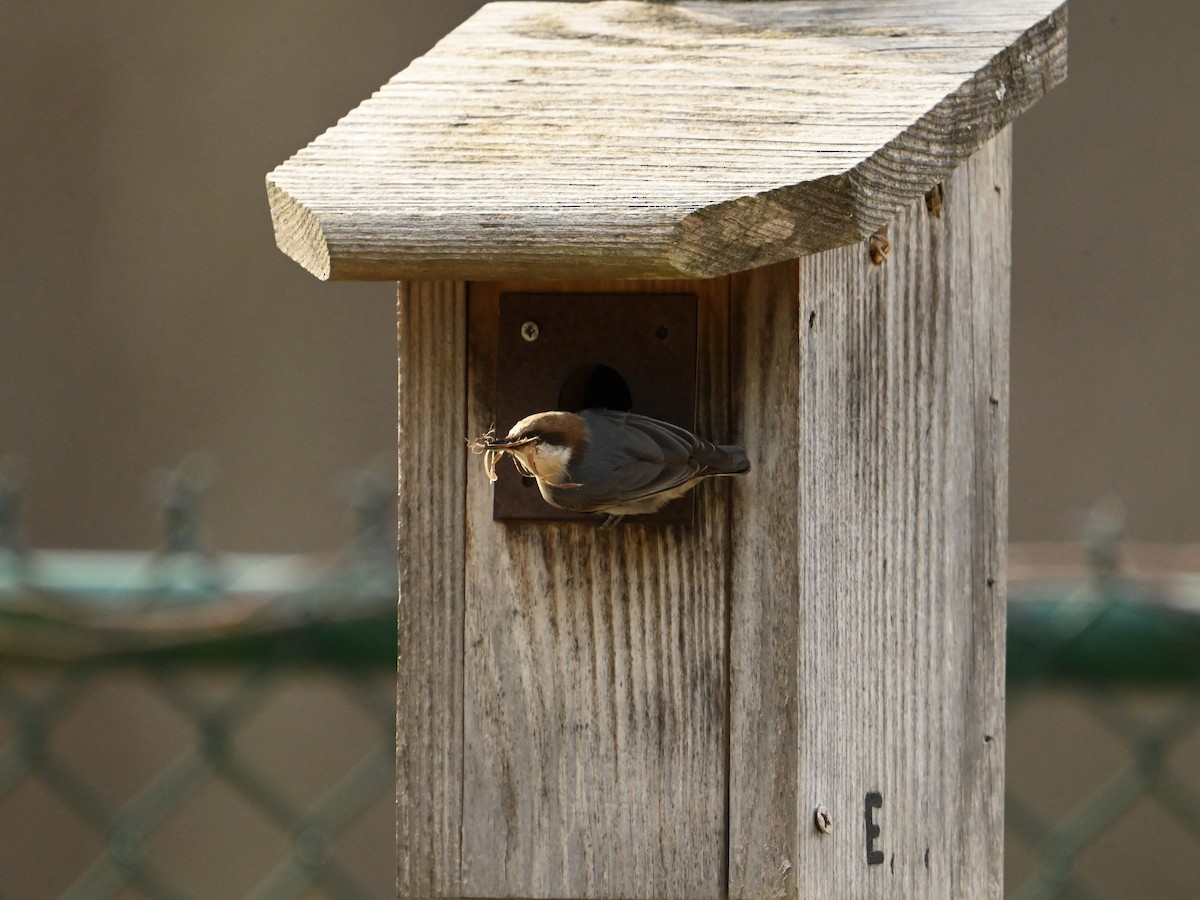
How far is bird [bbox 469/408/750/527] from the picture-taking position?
6.70 ft

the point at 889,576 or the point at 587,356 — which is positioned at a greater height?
the point at 587,356

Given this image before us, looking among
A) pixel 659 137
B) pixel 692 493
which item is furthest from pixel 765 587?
pixel 659 137

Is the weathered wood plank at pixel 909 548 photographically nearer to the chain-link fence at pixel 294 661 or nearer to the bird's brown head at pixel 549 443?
the bird's brown head at pixel 549 443

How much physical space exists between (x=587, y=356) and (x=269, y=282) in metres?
4.80

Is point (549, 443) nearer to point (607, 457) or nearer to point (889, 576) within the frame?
point (607, 457)

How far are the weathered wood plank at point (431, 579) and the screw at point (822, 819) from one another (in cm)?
42

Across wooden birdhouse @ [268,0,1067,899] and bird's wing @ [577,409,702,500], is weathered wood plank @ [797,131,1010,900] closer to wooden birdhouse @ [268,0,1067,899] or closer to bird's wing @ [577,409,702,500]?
wooden birdhouse @ [268,0,1067,899]

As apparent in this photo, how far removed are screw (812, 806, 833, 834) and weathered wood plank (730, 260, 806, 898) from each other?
0.05m

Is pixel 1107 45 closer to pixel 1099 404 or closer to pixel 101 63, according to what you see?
pixel 1099 404

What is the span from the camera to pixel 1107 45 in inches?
258

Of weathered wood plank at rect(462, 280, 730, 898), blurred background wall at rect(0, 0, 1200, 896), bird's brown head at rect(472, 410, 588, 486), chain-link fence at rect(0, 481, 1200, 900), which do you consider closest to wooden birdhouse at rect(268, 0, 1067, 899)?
weathered wood plank at rect(462, 280, 730, 898)

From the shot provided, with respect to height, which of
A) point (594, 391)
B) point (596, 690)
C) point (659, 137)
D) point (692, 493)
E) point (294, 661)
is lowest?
point (294, 661)

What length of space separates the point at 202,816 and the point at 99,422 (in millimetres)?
1474

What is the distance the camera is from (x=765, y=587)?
7.05ft
